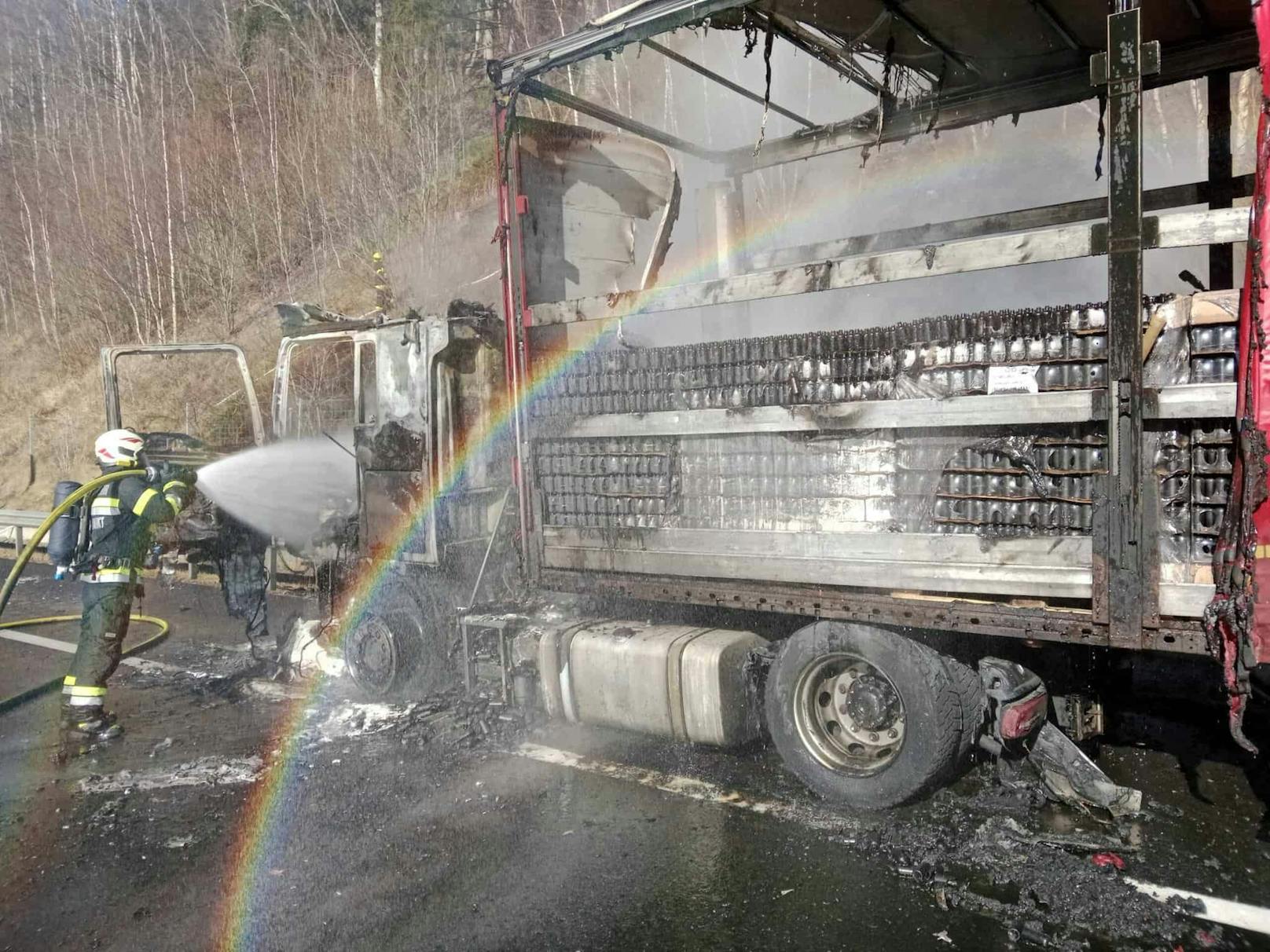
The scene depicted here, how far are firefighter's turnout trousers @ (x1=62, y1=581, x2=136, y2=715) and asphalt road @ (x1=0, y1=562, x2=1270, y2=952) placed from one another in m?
0.42

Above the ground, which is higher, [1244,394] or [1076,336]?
[1076,336]

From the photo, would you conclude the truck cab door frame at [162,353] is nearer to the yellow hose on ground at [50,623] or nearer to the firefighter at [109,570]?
the firefighter at [109,570]

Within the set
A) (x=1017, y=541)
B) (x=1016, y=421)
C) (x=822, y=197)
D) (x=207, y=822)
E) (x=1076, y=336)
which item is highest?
(x=822, y=197)

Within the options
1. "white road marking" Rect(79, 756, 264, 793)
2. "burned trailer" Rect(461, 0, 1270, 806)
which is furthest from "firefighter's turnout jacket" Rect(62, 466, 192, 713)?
"burned trailer" Rect(461, 0, 1270, 806)

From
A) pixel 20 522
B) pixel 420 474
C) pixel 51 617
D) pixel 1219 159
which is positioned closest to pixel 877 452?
pixel 420 474

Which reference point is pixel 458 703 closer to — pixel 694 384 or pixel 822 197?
pixel 694 384

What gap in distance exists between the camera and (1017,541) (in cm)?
375

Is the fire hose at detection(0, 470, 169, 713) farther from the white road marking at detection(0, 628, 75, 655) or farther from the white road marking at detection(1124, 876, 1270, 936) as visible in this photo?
the white road marking at detection(1124, 876, 1270, 936)

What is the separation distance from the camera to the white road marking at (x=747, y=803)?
3.36 meters

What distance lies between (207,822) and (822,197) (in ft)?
27.1

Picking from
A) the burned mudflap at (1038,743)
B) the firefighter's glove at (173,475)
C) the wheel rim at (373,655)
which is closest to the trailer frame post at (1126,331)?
the burned mudflap at (1038,743)

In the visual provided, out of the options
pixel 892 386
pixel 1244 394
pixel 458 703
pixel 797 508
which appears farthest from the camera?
pixel 458 703

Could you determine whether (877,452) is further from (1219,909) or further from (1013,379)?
(1219,909)

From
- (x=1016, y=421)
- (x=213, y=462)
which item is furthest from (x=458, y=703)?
(x=1016, y=421)
